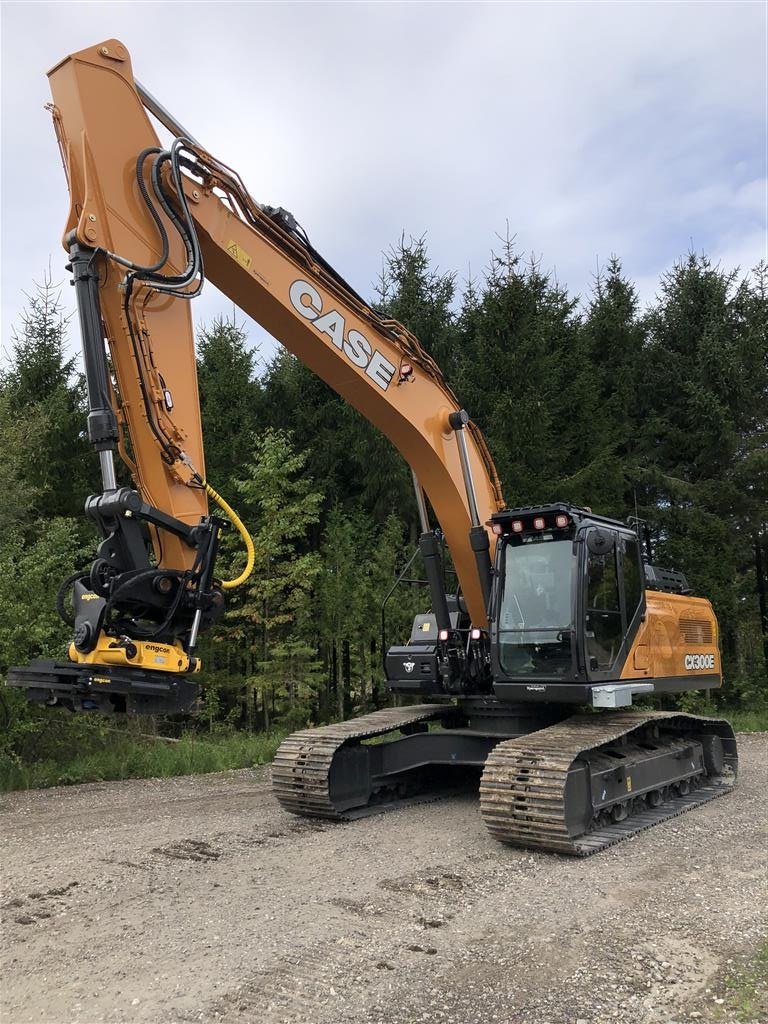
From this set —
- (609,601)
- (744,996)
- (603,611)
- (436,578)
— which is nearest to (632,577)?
(609,601)

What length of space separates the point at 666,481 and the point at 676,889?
1559 cm

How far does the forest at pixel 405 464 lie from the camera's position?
51.2 feet

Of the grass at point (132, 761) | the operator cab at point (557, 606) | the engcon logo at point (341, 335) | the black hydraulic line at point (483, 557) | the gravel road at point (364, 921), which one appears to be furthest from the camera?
the grass at point (132, 761)

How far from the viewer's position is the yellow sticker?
6152 mm

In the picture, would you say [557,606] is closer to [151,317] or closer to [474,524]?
[474,524]

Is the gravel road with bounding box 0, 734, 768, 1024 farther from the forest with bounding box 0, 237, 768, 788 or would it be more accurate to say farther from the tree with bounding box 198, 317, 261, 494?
the tree with bounding box 198, 317, 261, 494

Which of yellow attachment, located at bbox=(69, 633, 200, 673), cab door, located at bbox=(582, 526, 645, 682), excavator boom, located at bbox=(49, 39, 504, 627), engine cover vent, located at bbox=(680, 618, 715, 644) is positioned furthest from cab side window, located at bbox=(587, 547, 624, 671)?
yellow attachment, located at bbox=(69, 633, 200, 673)

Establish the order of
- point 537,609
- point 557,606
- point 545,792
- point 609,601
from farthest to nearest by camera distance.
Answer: point 609,601, point 537,609, point 557,606, point 545,792

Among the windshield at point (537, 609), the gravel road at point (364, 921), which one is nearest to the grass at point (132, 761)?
the gravel road at point (364, 921)

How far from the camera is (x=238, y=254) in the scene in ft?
20.3

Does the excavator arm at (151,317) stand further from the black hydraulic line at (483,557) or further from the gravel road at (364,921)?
the black hydraulic line at (483,557)

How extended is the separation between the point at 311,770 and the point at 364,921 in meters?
2.68

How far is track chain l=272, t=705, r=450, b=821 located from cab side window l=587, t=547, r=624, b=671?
2172 mm

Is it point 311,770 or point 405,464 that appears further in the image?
point 405,464
